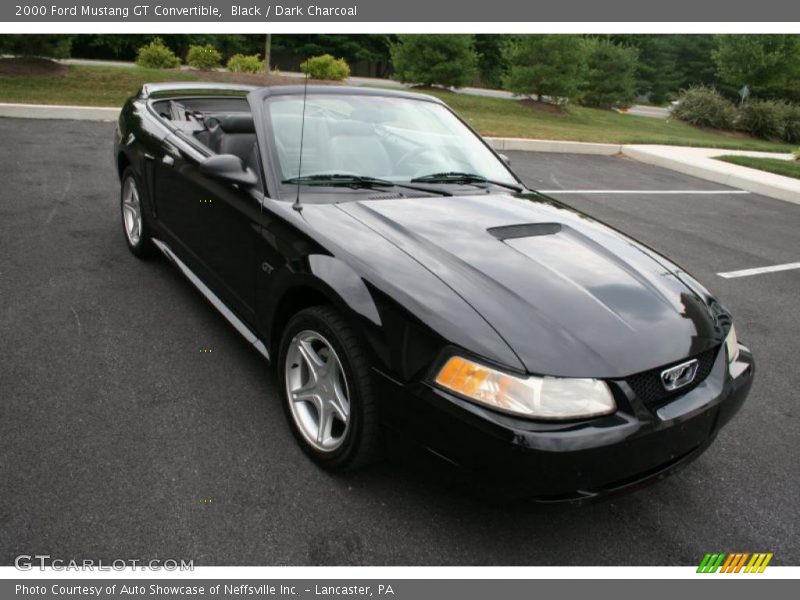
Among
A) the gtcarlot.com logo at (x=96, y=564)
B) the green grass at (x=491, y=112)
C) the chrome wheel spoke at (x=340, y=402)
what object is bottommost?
the gtcarlot.com logo at (x=96, y=564)

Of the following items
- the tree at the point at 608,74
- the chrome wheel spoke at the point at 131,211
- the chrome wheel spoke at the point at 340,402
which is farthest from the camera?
the tree at the point at 608,74

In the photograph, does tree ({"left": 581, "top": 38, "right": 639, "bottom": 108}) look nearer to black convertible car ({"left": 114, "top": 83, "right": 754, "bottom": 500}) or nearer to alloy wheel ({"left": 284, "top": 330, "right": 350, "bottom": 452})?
black convertible car ({"left": 114, "top": 83, "right": 754, "bottom": 500})

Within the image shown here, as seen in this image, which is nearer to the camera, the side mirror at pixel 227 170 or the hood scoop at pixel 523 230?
the hood scoop at pixel 523 230

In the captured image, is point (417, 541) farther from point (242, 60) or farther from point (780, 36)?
point (780, 36)

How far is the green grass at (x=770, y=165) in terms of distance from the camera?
1279 cm

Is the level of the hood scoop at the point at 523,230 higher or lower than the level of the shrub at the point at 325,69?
lower

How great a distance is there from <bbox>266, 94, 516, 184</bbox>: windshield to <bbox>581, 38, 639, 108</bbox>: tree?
78.3 feet

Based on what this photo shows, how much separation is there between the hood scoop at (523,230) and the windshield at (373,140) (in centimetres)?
66

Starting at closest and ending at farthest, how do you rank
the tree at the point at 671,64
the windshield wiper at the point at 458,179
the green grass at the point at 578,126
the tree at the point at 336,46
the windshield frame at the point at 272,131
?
the windshield frame at the point at 272,131
the windshield wiper at the point at 458,179
the green grass at the point at 578,126
the tree at the point at 336,46
the tree at the point at 671,64

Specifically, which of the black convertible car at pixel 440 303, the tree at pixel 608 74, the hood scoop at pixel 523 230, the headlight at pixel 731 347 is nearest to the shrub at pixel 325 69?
the tree at pixel 608 74

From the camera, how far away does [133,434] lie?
2.70 m

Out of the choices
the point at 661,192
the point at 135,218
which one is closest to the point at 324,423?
the point at 135,218

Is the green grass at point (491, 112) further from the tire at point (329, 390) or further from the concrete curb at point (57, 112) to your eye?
the tire at point (329, 390)
